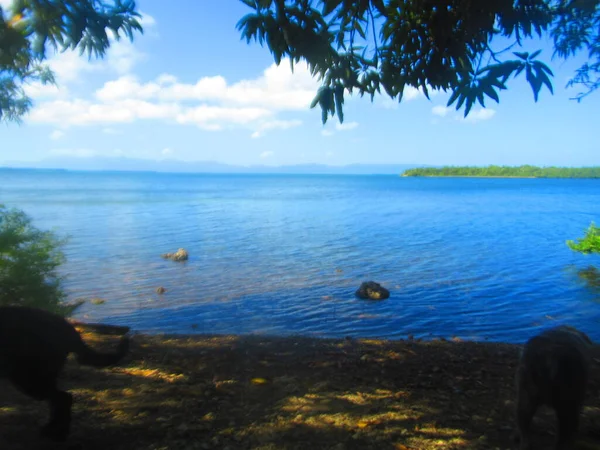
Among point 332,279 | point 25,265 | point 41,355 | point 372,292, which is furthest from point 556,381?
point 332,279

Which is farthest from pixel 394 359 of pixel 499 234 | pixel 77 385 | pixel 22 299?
pixel 499 234

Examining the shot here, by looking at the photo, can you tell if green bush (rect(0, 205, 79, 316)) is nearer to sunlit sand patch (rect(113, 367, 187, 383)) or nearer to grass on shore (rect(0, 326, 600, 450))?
grass on shore (rect(0, 326, 600, 450))

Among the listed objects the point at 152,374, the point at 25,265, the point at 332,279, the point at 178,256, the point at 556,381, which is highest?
the point at 25,265

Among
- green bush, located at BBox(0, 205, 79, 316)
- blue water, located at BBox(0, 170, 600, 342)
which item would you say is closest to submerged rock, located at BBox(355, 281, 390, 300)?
blue water, located at BBox(0, 170, 600, 342)

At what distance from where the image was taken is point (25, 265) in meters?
7.54

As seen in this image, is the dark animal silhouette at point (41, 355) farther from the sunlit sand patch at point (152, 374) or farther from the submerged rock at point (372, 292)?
the submerged rock at point (372, 292)

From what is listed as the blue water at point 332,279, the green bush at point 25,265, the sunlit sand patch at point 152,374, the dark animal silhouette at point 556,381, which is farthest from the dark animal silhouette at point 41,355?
the blue water at point 332,279

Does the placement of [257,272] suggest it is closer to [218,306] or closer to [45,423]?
[218,306]

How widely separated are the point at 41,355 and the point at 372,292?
1043 centimetres

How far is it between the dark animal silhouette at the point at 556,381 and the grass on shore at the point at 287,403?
366 millimetres

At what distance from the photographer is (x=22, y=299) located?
293 inches

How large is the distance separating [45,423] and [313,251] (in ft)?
60.2

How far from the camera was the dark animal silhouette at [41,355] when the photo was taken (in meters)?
3.54

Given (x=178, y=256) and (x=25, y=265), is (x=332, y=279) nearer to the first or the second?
(x=178, y=256)
